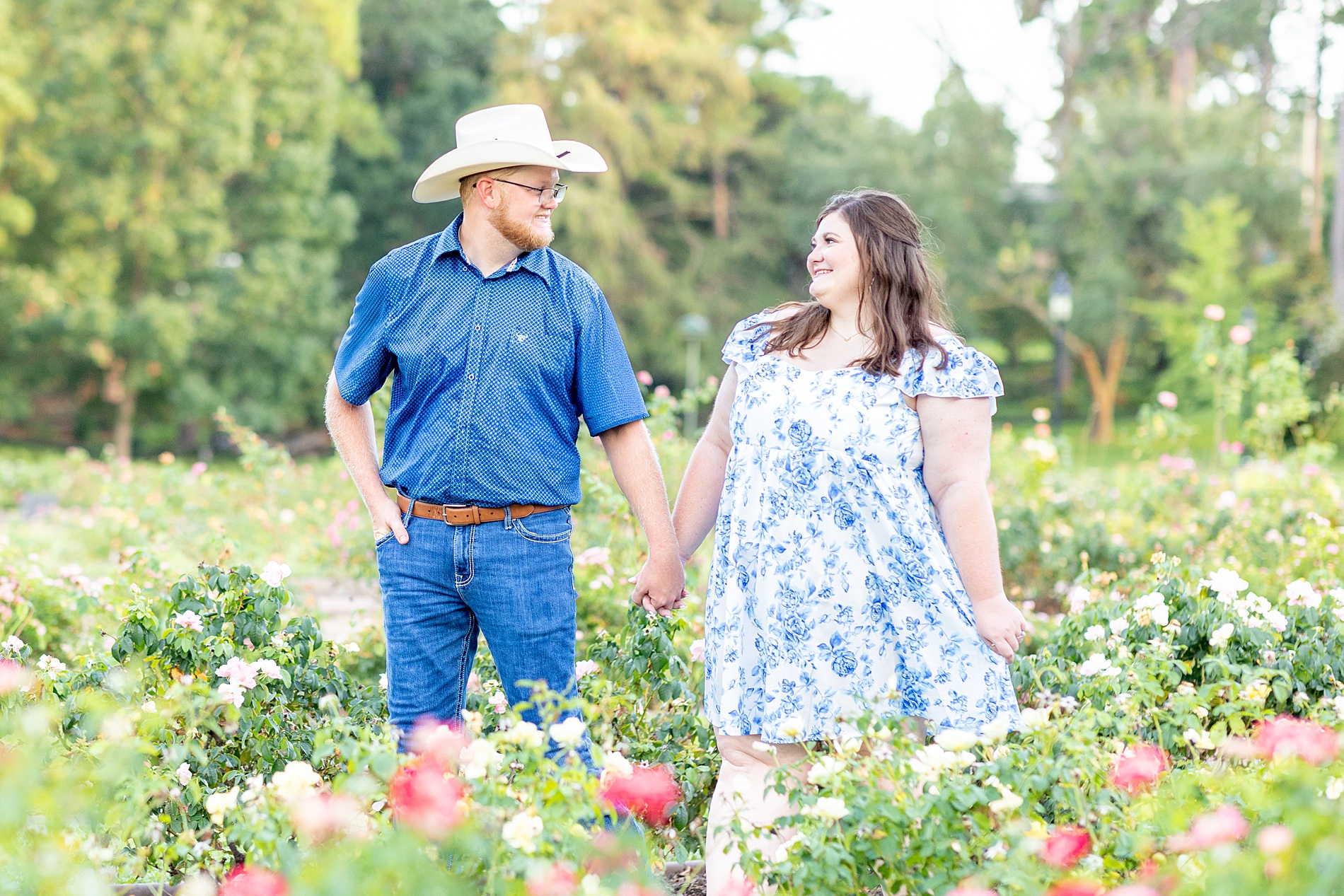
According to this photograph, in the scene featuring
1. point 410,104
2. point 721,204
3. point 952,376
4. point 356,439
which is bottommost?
point 721,204

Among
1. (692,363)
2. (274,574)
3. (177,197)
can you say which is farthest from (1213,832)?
(177,197)

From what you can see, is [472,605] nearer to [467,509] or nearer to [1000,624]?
[467,509]

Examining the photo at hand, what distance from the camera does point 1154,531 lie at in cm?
613

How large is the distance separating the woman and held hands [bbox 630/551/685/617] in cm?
13

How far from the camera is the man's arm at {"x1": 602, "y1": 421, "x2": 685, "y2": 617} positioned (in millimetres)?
2613

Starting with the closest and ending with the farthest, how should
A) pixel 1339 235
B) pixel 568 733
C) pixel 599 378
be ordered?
pixel 568 733, pixel 599 378, pixel 1339 235

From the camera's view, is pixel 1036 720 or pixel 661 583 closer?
pixel 1036 720

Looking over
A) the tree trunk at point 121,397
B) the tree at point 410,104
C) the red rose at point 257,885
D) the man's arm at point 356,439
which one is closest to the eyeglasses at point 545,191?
the man's arm at point 356,439

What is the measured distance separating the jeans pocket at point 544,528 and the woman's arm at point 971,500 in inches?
30.8

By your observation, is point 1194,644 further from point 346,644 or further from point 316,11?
point 316,11

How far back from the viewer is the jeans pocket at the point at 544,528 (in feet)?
8.19

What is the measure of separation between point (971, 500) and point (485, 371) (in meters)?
1.03

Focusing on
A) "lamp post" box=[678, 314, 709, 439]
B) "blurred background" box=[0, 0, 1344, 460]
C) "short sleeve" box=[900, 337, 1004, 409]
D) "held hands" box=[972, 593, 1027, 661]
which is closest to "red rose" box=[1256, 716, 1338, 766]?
"held hands" box=[972, 593, 1027, 661]

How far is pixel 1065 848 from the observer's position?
172 centimetres
